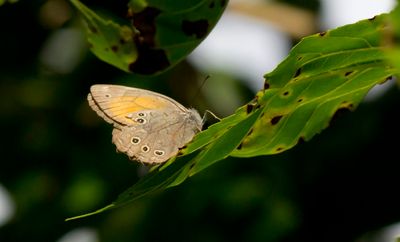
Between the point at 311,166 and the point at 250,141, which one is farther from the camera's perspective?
the point at 311,166

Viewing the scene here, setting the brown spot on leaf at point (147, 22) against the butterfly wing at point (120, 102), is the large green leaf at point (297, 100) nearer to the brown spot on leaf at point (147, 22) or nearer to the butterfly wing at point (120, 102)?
the brown spot on leaf at point (147, 22)

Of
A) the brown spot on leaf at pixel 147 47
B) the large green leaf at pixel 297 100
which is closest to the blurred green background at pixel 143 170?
the brown spot on leaf at pixel 147 47

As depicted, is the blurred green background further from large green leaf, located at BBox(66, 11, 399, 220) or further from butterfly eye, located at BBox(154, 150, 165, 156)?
large green leaf, located at BBox(66, 11, 399, 220)

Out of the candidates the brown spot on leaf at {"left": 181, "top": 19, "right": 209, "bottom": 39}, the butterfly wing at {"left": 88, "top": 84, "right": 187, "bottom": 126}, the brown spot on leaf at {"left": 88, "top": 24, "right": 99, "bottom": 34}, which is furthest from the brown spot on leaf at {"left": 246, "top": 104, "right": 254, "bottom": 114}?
the butterfly wing at {"left": 88, "top": 84, "right": 187, "bottom": 126}

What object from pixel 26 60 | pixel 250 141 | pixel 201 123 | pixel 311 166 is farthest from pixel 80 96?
pixel 250 141

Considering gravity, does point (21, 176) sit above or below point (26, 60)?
below

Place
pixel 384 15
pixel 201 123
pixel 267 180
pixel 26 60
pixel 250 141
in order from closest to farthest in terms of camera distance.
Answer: pixel 384 15 → pixel 250 141 → pixel 201 123 → pixel 267 180 → pixel 26 60

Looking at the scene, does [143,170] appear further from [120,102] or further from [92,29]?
[92,29]

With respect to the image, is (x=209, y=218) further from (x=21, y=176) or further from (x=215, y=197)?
(x=21, y=176)
